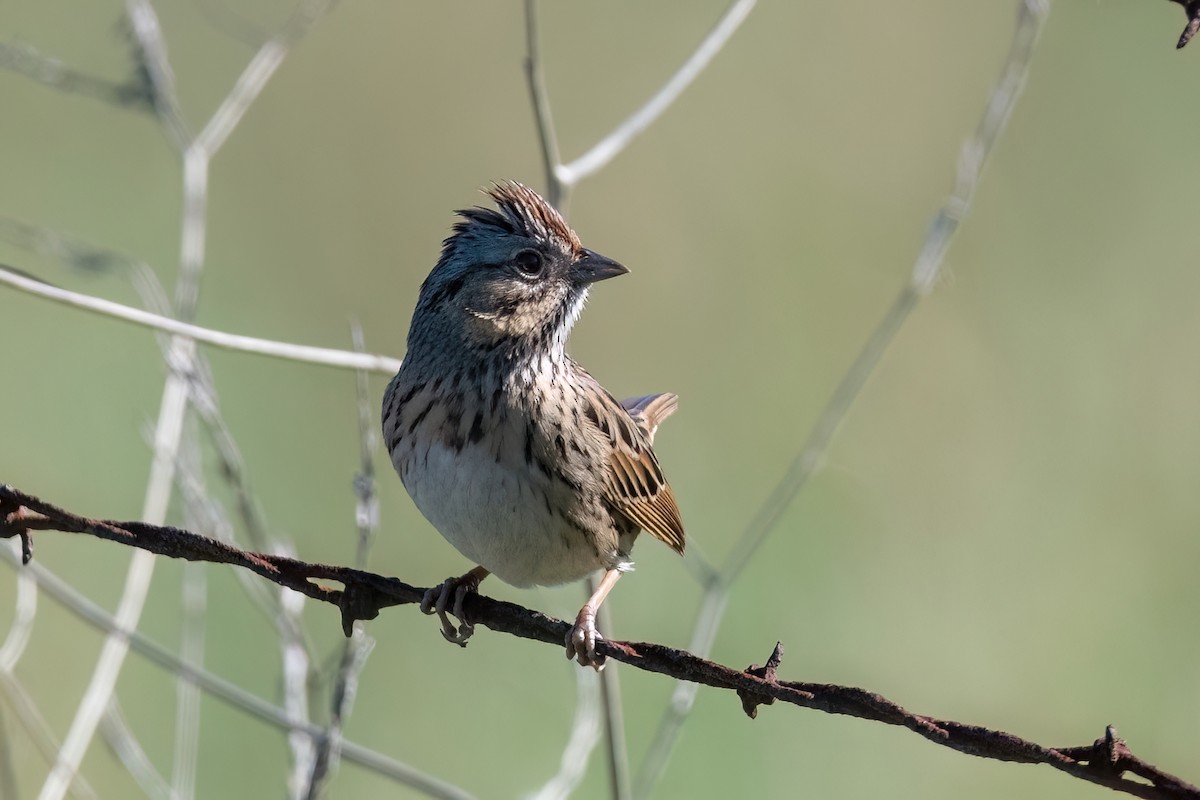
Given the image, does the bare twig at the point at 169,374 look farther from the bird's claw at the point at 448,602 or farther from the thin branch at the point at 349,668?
the bird's claw at the point at 448,602

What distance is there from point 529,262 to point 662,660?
4.93 ft

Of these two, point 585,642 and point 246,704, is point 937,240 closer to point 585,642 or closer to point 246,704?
point 585,642

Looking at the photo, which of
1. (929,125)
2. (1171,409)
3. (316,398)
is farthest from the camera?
(929,125)

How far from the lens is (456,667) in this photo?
537cm

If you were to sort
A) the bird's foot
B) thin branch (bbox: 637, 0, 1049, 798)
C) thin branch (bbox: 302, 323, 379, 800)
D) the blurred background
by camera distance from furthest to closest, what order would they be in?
the blurred background, thin branch (bbox: 637, 0, 1049, 798), the bird's foot, thin branch (bbox: 302, 323, 379, 800)

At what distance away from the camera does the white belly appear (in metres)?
3.42

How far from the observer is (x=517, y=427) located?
3.53 meters

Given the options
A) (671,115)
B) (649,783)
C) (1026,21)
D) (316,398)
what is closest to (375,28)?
(671,115)

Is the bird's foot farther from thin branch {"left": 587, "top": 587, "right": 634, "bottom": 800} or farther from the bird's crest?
the bird's crest

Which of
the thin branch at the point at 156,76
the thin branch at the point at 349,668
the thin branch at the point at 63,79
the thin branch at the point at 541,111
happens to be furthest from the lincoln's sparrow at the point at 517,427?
the thin branch at the point at 63,79

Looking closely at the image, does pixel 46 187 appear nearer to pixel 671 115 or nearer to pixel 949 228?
pixel 671 115

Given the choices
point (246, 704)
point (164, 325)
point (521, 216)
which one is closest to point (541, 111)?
Answer: point (521, 216)

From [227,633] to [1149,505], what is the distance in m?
4.18

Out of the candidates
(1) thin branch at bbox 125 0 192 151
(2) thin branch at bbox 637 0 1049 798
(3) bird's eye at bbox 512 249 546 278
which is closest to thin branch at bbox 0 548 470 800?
(2) thin branch at bbox 637 0 1049 798
